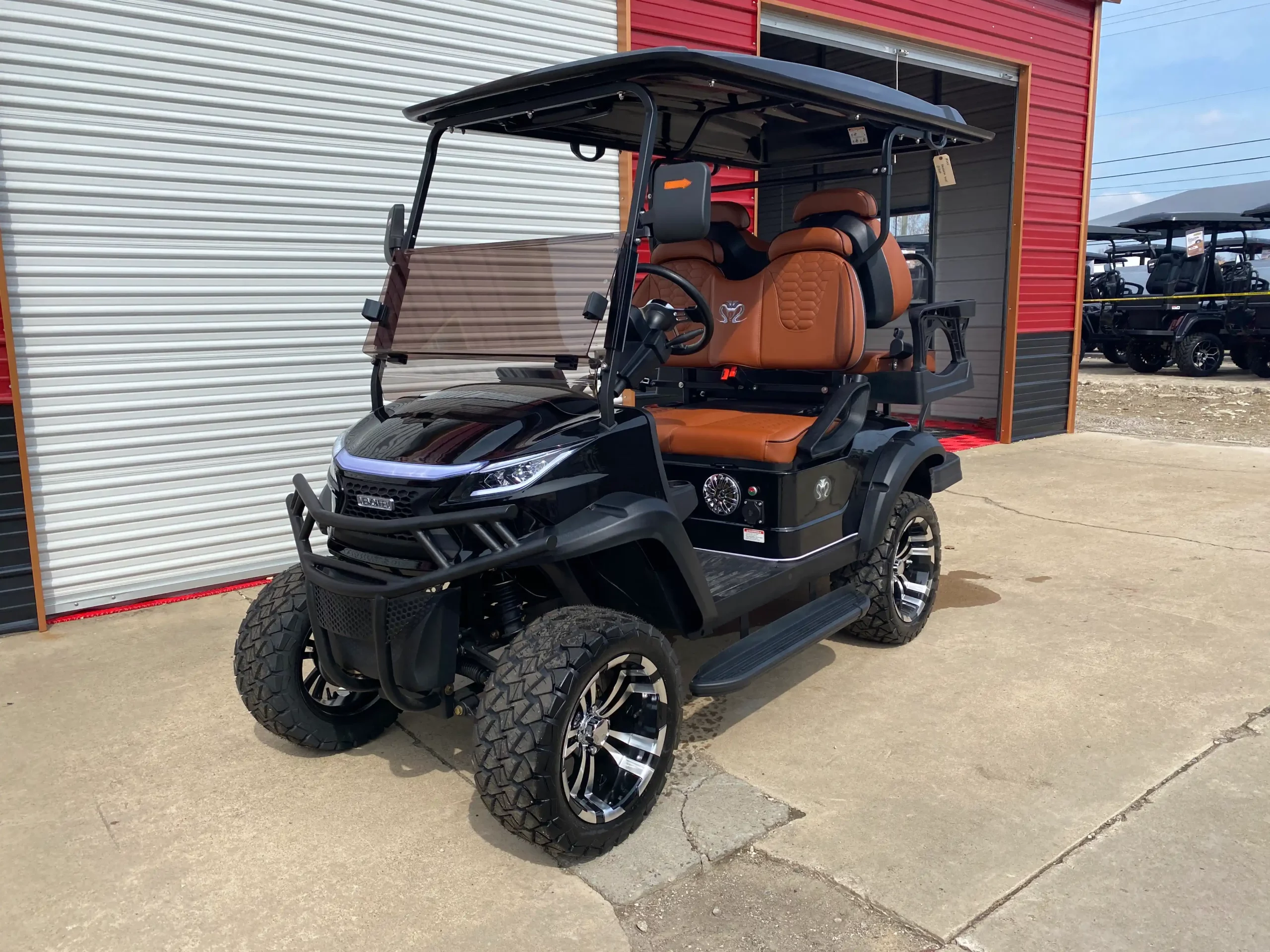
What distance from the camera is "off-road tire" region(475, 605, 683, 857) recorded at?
7.65 ft

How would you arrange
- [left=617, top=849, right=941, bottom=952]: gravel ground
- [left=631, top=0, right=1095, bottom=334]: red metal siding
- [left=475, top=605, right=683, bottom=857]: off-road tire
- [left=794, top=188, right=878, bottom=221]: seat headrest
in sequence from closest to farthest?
[left=617, top=849, right=941, bottom=952]: gravel ground → [left=475, top=605, right=683, bottom=857]: off-road tire → [left=794, top=188, right=878, bottom=221]: seat headrest → [left=631, top=0, right=1095, bottom=334]: red metal siding

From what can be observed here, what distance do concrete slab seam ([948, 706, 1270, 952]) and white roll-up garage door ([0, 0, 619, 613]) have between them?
3.89m

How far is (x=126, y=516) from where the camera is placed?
464cm

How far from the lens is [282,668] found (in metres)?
2.92

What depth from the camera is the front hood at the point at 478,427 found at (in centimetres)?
258

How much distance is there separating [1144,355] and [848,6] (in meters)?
11.7

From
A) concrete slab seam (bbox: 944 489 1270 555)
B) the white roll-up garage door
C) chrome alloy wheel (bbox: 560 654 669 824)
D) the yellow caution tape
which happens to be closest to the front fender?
chrome alloy wheel (bbox: 560 654 669 824)

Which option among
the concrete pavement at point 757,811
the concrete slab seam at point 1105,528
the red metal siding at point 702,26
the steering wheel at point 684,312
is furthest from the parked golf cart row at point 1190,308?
the steering wheel at point 684,312

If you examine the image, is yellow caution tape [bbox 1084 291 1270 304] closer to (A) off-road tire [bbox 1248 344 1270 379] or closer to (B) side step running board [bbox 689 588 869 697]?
(A) off-road tire [bbox 1248 344 1270 379]

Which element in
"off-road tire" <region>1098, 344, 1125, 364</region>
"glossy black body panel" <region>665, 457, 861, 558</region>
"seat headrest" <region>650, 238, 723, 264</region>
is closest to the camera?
"glossy black body panel" <region>665, 457, 861, 558</region>

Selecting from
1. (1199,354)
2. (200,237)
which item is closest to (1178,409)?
(1199,354)

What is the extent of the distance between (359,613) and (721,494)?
4.89ft

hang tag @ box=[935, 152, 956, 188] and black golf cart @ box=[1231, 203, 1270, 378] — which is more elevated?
hang tag @ box=[935, 152, 956, 188]

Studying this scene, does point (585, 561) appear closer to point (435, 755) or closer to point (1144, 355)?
point (435, 755)
